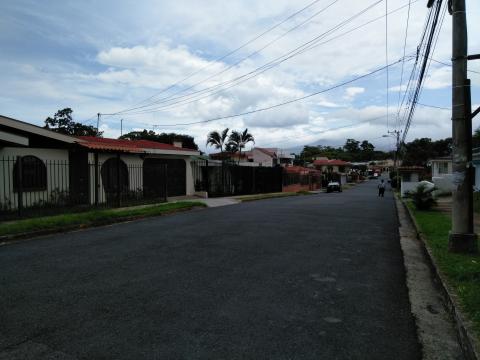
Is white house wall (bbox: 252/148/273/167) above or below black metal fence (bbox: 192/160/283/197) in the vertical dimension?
above

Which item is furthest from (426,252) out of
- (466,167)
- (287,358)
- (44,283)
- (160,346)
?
(44,283)

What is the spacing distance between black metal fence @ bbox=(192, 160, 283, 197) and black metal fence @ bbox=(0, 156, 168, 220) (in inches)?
198

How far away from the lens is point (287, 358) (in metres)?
3.58

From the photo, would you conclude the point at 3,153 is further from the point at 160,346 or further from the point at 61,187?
the point at 160,346

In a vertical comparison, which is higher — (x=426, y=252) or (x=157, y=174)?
(x=157, y=174)

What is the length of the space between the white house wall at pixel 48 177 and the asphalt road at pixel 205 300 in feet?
22.8

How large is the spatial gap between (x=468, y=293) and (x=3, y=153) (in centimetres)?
1539

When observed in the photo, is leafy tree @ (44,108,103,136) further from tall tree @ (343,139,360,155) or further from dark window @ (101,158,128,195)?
tall tree @ (343,139,360,155)

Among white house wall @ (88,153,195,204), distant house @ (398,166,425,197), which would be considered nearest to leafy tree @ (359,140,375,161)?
distant house @ (398,166,425,197)

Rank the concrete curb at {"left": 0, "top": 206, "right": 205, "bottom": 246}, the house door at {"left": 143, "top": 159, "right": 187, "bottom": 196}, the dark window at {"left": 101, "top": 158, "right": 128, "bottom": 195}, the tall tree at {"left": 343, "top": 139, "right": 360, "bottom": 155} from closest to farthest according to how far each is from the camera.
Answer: the concrete curb at {"left": 0, "top": 206, "right": 205, "bottom": 246} → the dark window at {"left": 101, "top": 158, "right": 128, "bottom": 195} → the house door at {"left": 143, "top": 159, "right": 187, "bottom": 196} → the tall tree at {"left": 343, "top": 139, "right": 360, "bottom": 155}

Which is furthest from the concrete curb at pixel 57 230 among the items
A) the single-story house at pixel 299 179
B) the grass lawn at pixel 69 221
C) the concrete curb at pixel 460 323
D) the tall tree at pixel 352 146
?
the tall tree at pixel 352 146

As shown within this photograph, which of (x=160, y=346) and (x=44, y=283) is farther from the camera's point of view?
(x=44, y=283)

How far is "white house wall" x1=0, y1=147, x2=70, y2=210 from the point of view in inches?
602

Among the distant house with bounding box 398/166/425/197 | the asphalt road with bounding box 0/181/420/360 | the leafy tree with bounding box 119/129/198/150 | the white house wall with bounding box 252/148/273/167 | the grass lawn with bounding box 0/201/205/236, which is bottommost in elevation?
the asphalt road with bounding box 0/181/420/360
